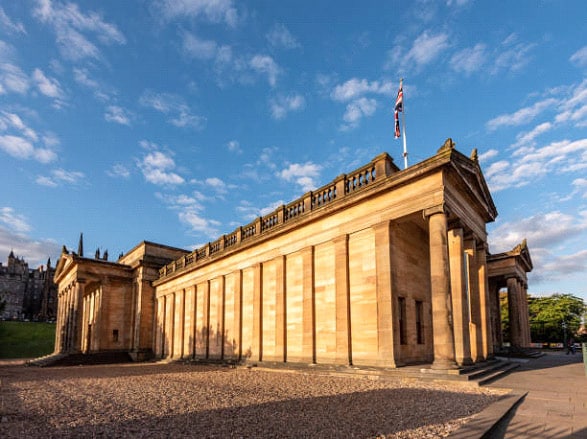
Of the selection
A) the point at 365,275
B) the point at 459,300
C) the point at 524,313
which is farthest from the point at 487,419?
the point at 524,313

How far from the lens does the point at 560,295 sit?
206 feet

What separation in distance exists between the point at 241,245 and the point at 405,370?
1505cm

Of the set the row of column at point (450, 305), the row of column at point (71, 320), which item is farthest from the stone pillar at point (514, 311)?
the row of column at point (71, 320)

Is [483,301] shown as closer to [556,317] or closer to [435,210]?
[435,210]

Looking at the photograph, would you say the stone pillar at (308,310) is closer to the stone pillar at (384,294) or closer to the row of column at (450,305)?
the stone pillar at (384,294)

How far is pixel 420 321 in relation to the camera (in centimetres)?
1925

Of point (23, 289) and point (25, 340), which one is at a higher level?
point (23, 289)

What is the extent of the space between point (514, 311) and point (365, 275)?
24.0 metres

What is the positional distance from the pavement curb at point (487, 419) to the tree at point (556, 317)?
58990mm

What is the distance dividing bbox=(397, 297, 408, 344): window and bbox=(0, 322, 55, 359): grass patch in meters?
60.3

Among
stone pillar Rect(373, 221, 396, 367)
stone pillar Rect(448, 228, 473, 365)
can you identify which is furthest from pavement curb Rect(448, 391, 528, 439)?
stone pillar Rect(373, 221, 396, 367)

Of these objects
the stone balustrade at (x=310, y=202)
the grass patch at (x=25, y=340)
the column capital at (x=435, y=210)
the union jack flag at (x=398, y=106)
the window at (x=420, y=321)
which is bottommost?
the grass patch at (x=25, y=340)

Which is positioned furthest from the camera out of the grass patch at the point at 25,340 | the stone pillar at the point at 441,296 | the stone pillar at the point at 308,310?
the grass patch at the point at 25,340

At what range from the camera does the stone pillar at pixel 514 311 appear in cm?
3356
